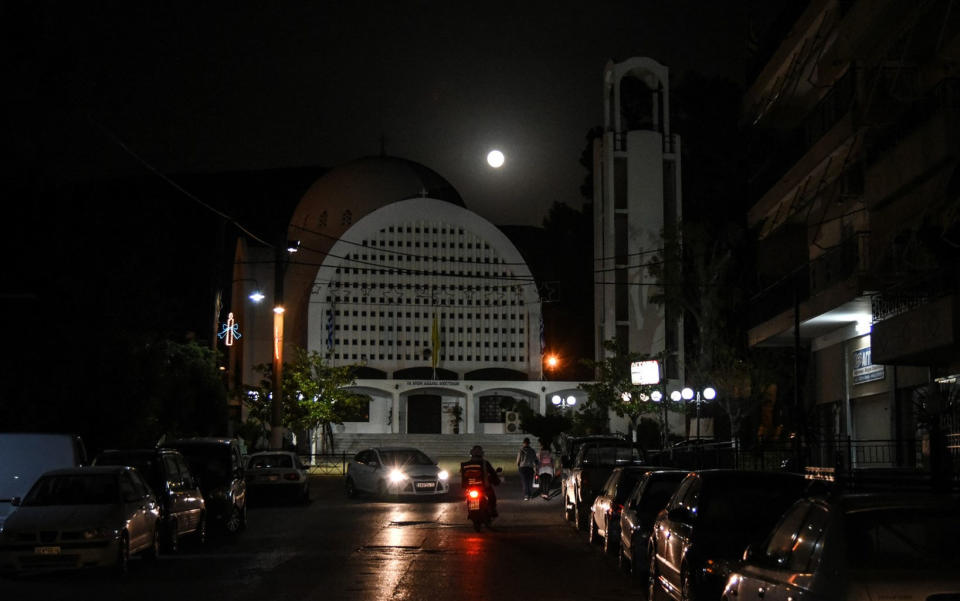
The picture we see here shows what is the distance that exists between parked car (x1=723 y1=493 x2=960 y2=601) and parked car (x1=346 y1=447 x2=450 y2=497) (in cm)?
2295

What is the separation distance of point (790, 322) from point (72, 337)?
1624cm

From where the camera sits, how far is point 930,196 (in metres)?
20.9

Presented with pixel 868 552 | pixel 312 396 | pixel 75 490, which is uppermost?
pixel 312 396

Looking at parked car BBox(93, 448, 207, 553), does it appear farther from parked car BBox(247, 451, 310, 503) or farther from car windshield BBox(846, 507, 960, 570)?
car windshield BBox(846, 507, 960, 570)

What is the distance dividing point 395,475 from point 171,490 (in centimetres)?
1256

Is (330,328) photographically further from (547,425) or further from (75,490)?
(75,490)

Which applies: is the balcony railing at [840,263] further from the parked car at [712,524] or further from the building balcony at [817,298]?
the parked car at [712,524]

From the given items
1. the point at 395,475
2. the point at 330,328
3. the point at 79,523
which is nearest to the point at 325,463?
the point at 330,328

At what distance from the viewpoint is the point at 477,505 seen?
20.8m

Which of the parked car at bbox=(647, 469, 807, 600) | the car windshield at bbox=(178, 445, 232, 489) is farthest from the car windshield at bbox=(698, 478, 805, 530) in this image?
the car windshield at bbox=(178, 445, 232, 489)

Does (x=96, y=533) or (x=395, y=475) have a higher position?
(x=395, y=475)

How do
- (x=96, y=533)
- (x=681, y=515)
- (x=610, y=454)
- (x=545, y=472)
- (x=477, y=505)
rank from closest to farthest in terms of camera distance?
(x=681, y=515), (x=96, y=533), (x=477, y=505), (x=610, y=454), (x=545, y=472)

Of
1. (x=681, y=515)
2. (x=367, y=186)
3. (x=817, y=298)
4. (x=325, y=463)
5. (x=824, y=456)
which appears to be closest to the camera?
(x=681, y=515)

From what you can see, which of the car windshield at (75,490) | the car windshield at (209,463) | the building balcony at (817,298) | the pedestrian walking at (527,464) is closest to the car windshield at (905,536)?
the car windshield at (75,490)
